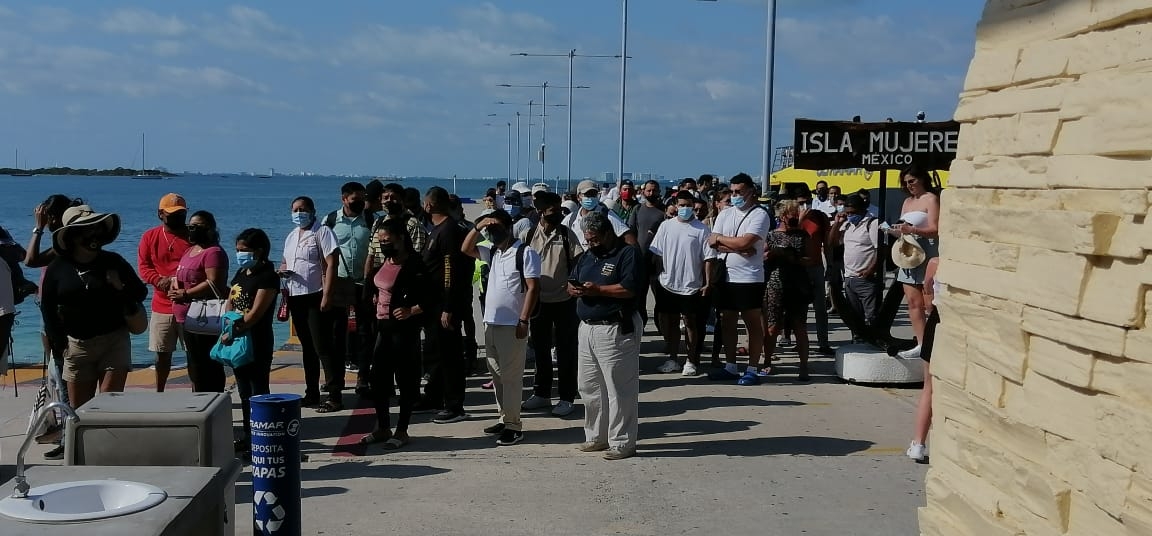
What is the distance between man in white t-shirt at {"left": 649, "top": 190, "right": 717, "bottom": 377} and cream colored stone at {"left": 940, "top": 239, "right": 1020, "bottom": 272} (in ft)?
19.6

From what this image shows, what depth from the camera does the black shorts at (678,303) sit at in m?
10.1

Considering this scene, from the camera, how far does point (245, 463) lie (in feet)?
24.2

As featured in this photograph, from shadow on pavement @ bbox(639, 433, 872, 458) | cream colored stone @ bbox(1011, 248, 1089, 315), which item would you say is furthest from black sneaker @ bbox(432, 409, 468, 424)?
cream colored stone @ bbox(1011, 248, 1089, 315)

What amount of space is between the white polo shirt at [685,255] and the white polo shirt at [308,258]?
3117 millimetres

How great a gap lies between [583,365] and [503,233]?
1245 mm

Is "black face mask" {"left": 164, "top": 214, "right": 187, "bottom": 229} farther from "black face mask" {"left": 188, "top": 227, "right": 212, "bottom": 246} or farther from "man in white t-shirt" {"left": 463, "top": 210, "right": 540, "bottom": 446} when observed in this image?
"man in white t-shirt" {"left": 463, "top": 210, "right": 540, "bottom": 446}

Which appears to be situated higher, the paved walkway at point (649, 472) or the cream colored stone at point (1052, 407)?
the cream colored stone at point (1052, 407)

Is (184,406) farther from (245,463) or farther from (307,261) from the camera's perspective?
(307,261)

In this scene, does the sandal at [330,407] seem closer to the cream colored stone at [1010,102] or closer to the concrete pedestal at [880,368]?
the concrete pedestal at [880,368]

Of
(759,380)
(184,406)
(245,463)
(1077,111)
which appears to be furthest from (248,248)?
(1077,111)

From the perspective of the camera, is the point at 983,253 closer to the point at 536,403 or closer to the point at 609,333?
the point at 609,333

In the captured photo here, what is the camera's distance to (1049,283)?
314 cm

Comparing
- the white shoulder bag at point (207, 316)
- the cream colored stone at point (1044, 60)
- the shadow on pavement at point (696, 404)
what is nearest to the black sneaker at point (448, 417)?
the shadow on pavement at point (696, 404)

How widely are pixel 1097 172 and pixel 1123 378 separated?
1.89 feet
